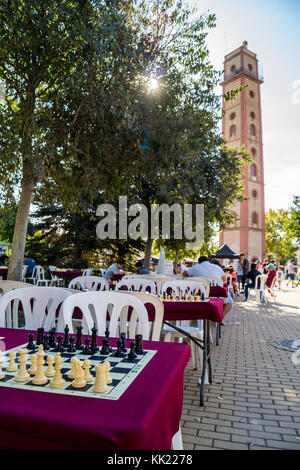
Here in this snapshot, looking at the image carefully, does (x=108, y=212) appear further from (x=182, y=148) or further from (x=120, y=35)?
(x=120, y=35)

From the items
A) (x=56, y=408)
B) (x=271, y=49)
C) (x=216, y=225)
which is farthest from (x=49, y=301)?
(x=216, y=225)

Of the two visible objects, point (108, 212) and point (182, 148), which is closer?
point (182, 148)

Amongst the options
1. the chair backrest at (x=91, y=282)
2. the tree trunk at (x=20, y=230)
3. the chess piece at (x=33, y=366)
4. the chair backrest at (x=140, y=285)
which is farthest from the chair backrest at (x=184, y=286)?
the chess piece at (x=33, y=366)

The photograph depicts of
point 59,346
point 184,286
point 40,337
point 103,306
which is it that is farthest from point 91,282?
point 59,346

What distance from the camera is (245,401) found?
363cm

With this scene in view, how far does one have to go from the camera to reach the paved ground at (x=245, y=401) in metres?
2.81

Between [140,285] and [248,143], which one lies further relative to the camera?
[248,143]

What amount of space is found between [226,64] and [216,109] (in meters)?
41.9

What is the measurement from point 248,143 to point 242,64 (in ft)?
34.7

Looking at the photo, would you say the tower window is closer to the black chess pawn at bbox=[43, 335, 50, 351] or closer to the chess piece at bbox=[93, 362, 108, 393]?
the black chess pawn at bbox=[43, 335, 50, 351]

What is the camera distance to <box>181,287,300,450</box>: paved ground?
9.23ft

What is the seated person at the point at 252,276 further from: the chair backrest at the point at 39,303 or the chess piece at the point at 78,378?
the chess piece at the point at 78,378

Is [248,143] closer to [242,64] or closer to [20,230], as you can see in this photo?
[242,64]

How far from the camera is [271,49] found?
6297mm
